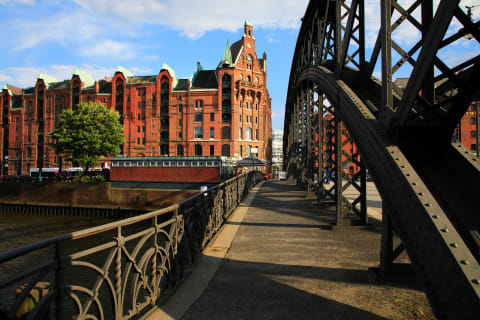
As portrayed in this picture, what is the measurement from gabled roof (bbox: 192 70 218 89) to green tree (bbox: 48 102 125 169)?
723 inches

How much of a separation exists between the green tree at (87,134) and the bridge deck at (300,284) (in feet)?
120

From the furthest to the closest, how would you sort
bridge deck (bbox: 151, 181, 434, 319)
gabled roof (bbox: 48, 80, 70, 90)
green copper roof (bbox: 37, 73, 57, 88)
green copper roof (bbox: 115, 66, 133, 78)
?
green copper roof (bbox: 37, 73, 57, 88) → gabled roof (bbox: 48, 80, 70, 90) → green copper roof (bbox: 115, 66, 133, 78) → bridge deck (bbox: 151, 181, 434, 319)

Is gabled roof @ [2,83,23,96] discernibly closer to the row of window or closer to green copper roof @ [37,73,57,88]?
green copper roof @ [37,73,57,88]

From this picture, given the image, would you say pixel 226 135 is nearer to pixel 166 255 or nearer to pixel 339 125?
pixel 339 125

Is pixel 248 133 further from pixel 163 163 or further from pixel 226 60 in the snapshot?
pixel 163 163

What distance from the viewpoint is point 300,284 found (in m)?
3.75

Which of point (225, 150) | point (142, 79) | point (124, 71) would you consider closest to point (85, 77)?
point (124, 71)

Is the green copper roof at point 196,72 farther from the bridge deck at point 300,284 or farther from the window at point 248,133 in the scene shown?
the bridge deck at point 300,284

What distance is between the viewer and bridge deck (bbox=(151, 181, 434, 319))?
3.09 meters

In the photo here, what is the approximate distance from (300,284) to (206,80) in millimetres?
52553

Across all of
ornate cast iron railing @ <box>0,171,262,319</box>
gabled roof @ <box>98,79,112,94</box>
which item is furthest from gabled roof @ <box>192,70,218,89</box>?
ornate cast iron railing @ <box>0,171,262,319</box>

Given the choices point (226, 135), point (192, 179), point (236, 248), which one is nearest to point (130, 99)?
point (226, 135)

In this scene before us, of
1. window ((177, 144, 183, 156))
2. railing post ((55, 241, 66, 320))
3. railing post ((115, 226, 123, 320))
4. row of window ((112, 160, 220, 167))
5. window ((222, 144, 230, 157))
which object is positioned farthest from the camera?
window ((177, 144, 183, 156))

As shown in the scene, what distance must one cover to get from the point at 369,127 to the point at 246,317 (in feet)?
8.54
